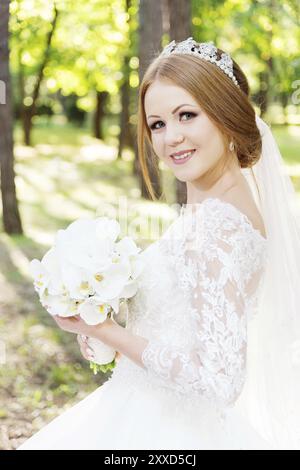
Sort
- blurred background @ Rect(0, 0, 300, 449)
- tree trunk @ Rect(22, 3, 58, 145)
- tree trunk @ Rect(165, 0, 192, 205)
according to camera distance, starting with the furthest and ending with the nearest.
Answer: tree trunk @ Rect(22, 3, 58, 145) < tree trunk @ Rect(165, 0, 192, 205) < blurred background @ Rect(0, 0, 300, 449)

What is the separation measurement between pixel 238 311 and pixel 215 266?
0.16 meters

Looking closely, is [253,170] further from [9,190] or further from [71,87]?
[71,87]

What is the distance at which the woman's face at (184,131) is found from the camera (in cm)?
223

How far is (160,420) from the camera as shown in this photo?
220 centimetres

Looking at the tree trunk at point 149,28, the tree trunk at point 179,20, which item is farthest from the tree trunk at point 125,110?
the tree trunk at point 179,20

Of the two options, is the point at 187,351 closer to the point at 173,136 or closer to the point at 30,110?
the point at 173,136

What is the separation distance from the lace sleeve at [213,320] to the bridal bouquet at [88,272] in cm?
19

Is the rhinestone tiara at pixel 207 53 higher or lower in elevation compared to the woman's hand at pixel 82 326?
higher

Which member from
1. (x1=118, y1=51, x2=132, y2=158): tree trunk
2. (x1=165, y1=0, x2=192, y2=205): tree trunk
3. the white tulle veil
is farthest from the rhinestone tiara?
(x1=118, y1=51, x2=132, y2=158): tree trunk

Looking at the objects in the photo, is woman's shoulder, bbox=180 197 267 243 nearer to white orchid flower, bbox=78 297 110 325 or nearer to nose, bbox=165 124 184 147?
nose, bbox=165 124 184 147

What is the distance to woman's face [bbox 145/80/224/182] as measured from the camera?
223 centimetres

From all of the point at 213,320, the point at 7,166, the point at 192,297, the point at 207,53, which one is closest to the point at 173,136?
the point at 207,53

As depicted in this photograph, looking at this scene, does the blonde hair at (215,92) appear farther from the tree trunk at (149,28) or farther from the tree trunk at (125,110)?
the tree trunk at (125,110)
